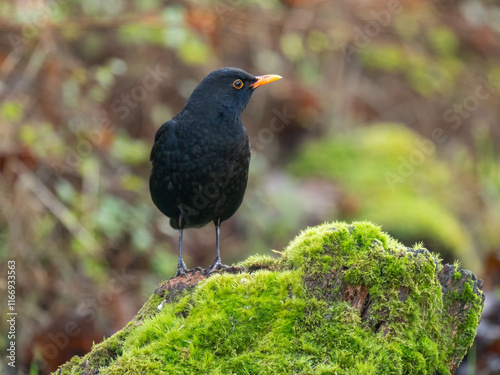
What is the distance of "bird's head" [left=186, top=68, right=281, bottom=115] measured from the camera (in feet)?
14.7

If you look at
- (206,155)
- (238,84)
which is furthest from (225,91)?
(206,155)

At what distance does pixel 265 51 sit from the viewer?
10.7 meters

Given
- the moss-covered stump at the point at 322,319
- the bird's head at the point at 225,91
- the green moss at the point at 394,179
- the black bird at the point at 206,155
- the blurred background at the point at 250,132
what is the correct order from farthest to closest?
the green moss at the point at 394,179 < the blurred background at the point at 250,132 < the bird's head at the point at 225,91 < the black bird at the point at 206,155 < the moss-covered stump at the point at 322,319

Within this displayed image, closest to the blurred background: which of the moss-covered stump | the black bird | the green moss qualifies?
the green moss

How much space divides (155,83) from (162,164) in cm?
481

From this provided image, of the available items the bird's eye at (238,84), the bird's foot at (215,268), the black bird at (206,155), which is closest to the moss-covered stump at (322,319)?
the bird's foot at (215,268)

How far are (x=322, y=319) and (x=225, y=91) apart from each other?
2.24 meters

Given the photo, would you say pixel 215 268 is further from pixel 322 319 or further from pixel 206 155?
pixel 322 319

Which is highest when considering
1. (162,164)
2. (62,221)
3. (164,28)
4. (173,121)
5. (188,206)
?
(164,28)

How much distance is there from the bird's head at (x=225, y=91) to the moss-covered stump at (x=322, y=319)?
5.36ft

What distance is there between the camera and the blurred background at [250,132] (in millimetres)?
6523

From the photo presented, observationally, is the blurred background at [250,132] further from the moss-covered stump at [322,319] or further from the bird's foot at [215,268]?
the bird's foot at [215,268]

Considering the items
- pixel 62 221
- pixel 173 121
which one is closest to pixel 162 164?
pixel 173 121

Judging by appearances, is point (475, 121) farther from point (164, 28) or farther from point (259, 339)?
point (259, 339)
